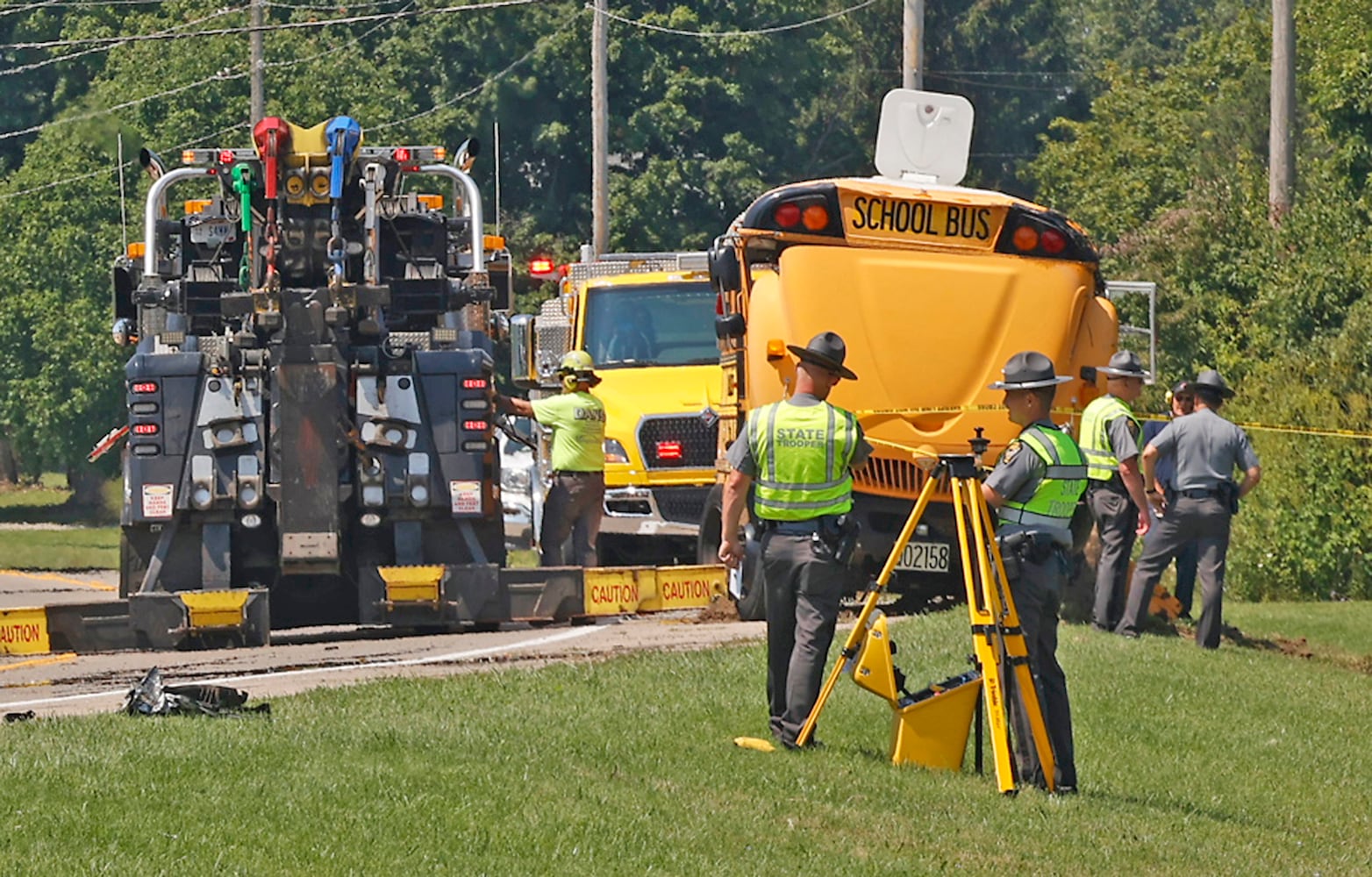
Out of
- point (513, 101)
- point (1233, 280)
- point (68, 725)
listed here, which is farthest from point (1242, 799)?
point (513, 101)

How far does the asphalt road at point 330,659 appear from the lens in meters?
13.3

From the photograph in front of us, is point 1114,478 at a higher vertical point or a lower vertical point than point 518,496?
higher

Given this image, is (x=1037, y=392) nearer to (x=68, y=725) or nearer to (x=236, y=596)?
(x=68, y=725)

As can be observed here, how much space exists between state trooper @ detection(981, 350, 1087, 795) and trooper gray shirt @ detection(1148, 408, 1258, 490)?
236 inches

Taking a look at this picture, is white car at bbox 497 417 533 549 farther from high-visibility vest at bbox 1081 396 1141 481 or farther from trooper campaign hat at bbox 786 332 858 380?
trooper campaign hat at bbox 786 332 858 380

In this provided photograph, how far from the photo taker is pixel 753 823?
8734mm

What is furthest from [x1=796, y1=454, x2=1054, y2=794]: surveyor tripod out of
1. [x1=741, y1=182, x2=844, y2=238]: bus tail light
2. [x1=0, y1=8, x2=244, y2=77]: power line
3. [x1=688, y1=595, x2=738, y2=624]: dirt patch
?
[x1=0, y1=8, x2=244, y2=77]: power line

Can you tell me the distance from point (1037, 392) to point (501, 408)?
8013 millimetres

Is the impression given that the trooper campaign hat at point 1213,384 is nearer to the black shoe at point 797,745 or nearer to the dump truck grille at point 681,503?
the dump truck grille at point 681,503

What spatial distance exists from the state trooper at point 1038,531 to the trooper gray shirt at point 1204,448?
19.6 ft

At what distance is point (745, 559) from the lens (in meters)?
16.0

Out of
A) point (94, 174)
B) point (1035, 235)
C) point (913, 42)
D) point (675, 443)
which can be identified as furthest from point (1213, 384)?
point (94, 174)

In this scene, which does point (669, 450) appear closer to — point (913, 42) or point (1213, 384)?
point (1213, 384)

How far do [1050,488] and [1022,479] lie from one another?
137 millimetres
